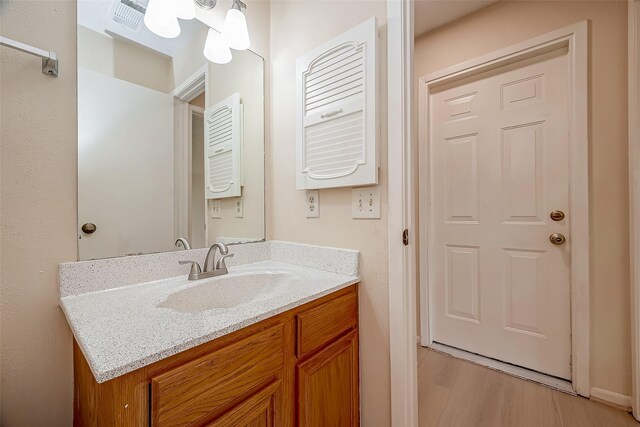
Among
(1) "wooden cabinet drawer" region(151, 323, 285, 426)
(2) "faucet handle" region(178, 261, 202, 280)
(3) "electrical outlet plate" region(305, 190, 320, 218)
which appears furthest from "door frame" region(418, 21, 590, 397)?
(2) "faucet handle" region(178, 261, 202, 280)

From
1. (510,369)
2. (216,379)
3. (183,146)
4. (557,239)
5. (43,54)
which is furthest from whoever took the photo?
(510,369)

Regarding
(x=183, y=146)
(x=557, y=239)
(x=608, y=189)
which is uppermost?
(x=183, y=146)

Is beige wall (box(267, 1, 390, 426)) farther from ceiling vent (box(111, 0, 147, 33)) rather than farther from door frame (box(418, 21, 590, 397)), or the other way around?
door frame (box(418, 21, 590, 397))

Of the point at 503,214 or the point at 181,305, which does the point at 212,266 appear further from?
the point at 503,214

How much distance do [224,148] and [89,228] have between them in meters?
0.62

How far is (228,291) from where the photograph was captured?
1067mm

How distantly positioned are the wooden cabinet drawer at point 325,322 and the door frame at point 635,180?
54.0 inches

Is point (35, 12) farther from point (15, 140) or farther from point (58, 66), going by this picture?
point (15, 140)

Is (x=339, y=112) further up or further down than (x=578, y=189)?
further up

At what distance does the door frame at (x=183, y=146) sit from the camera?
111cm

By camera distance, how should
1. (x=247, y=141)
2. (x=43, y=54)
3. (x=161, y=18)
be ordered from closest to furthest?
1. (x=43, y=54)
2. (x=161, y=18)
3. (x=247, y=141)

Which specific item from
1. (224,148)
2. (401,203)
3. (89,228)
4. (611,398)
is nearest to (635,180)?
(611,398)

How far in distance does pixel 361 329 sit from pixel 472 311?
1.21 metres

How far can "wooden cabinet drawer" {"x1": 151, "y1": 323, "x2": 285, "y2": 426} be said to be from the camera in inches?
20.5
